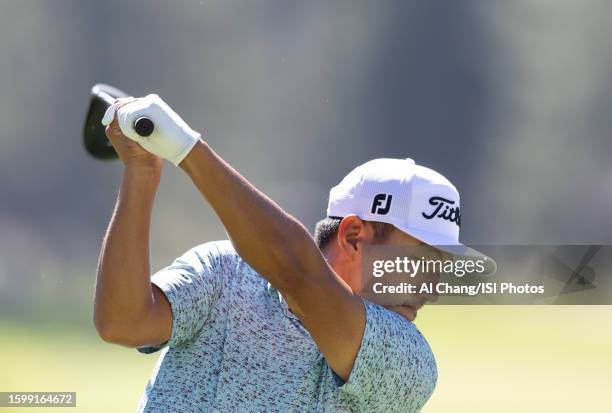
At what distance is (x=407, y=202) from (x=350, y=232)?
13 cm

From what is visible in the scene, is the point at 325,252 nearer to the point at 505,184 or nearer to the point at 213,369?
the point at 213,369

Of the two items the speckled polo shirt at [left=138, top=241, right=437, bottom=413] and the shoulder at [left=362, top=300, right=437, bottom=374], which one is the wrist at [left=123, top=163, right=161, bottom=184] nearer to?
the speckled polo shirt at [left=138, top=241, right=437, bottom=413]

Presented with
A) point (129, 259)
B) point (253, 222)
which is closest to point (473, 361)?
point (129, 259)

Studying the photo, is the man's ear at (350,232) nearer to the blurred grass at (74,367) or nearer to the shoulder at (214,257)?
the shoulder at (214,257)

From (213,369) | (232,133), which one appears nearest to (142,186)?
(213,369)

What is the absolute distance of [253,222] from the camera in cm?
170

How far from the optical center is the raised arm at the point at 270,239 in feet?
5.49

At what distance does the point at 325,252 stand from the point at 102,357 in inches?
206

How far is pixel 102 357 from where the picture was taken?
713cm

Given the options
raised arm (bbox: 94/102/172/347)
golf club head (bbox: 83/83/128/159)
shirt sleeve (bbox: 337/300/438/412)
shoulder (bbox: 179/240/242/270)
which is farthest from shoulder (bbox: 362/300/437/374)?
golf club head (bbox: 83/83/128/159)

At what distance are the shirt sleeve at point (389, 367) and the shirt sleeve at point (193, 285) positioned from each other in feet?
1.00

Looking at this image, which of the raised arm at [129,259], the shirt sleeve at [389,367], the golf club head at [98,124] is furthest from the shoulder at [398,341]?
the golf club head at [98,124]

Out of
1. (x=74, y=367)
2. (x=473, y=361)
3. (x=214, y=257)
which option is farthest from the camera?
(x=473, y=361)

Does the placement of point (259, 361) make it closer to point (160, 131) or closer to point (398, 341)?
point (398, 341)
